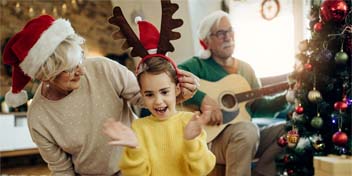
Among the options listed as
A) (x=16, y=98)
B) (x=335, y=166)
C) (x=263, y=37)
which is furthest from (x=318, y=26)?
(x=263, y=37)

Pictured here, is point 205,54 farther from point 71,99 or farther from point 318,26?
point 71,99

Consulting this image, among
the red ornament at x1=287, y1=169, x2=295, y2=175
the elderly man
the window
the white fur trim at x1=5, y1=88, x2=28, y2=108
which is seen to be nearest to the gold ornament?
the red ornament at x1=287, y1=169, x2=295, y2=175

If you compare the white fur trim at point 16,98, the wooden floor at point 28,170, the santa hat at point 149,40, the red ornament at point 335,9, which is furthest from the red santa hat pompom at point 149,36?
the wooden floor at point 28,170

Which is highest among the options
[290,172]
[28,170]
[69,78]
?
[69,78]

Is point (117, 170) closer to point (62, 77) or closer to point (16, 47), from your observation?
point (62, 77)

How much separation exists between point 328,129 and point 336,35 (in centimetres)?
41

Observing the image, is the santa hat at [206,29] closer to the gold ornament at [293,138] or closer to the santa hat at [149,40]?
the gold ornament at [293,138]

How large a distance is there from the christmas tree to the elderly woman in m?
0.83

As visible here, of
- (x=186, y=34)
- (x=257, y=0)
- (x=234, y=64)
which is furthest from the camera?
(x=257, y=0)

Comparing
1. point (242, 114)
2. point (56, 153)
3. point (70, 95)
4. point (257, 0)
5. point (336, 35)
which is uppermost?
point (257, 0)

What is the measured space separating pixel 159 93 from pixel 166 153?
0.17 meters

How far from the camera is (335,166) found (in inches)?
62.4

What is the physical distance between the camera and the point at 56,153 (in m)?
1.45

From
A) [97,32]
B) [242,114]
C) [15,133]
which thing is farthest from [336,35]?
[97,32]
